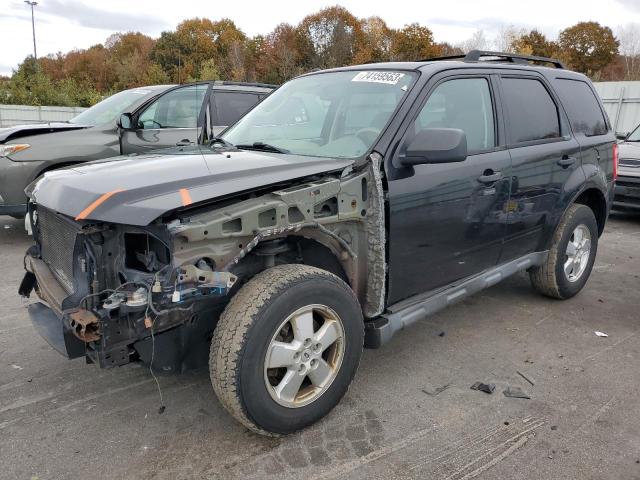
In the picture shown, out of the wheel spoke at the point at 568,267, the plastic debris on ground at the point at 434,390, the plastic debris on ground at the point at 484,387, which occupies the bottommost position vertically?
the plastic debris on ground at the point at 434,390

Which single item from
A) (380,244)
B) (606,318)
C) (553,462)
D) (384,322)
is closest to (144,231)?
(380,244)

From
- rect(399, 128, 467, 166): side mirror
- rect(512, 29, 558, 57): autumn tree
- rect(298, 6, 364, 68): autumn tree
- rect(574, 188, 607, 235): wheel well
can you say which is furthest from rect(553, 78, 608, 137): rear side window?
rect(512, 29, 558, 57): autumn tree

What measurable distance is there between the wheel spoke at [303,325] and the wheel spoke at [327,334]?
63 mm

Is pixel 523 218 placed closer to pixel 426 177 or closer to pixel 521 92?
pixel 521 92

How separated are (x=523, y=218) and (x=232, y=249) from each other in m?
2.46

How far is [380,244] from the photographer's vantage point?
303 centimetres

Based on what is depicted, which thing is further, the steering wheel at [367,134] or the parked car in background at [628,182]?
the parked car in background at [628,182]

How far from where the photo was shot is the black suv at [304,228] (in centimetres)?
241

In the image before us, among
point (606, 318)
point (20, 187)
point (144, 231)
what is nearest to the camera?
point (144, 231)

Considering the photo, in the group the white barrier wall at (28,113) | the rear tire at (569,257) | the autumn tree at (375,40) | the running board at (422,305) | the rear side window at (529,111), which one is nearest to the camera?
the running board at (422,305)

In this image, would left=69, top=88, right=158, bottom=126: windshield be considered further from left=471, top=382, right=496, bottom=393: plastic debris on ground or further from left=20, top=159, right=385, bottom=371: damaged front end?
left=471, top=382, right=496, bottom=393: plastic debris on ground

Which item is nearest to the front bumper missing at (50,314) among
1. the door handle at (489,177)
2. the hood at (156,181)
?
the hood at (156,181)

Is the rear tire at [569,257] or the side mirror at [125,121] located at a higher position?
the side mirror at [125,121]

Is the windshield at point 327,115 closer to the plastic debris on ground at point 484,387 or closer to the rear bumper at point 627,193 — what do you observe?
the plastic debris on ground at point 484,387
